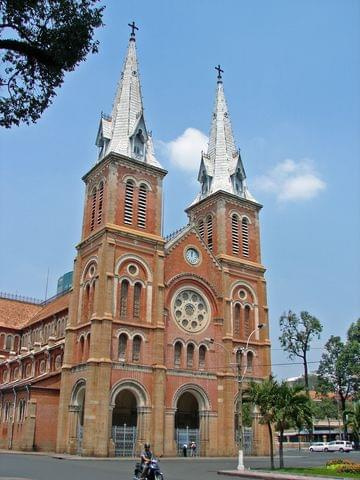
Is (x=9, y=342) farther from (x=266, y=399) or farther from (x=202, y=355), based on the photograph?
(x=266, y=399)

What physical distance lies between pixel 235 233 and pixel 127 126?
15336 mm

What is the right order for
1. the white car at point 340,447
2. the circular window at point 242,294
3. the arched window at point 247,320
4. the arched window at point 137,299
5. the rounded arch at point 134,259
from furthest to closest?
the white car at point 340,447 → the circular window at point 242,294 → the arched window at point 247,320 → the rounded arch at point 134,259 → the arched window at point 137,299

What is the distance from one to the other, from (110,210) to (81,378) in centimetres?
1413

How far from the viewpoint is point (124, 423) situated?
44.5 metres

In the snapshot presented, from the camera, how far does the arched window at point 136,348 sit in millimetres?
43906

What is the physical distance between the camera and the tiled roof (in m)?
70.8

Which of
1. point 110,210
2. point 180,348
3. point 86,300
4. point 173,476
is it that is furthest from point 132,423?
point 173,476

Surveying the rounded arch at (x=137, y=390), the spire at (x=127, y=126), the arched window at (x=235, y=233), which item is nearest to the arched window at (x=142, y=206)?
the spire at (x=127, y=126)

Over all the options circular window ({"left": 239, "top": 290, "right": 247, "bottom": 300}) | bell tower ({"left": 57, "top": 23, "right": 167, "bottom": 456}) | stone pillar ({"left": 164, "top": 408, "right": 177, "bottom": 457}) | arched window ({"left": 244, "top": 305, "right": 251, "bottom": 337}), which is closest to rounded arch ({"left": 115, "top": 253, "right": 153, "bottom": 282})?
bell tower ({"left": 57, "top": 23, "right": 167, "bottom": 456})

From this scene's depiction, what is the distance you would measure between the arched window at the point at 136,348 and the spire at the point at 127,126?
16.9 meters

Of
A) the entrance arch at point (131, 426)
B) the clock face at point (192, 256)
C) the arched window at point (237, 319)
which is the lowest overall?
the entrance arch at point (131, 426)

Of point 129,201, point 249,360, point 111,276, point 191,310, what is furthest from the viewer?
point 249,360

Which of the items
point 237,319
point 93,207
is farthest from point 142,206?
point 237,319

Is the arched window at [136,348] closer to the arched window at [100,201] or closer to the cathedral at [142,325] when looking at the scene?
the cathedral at [142,325]
